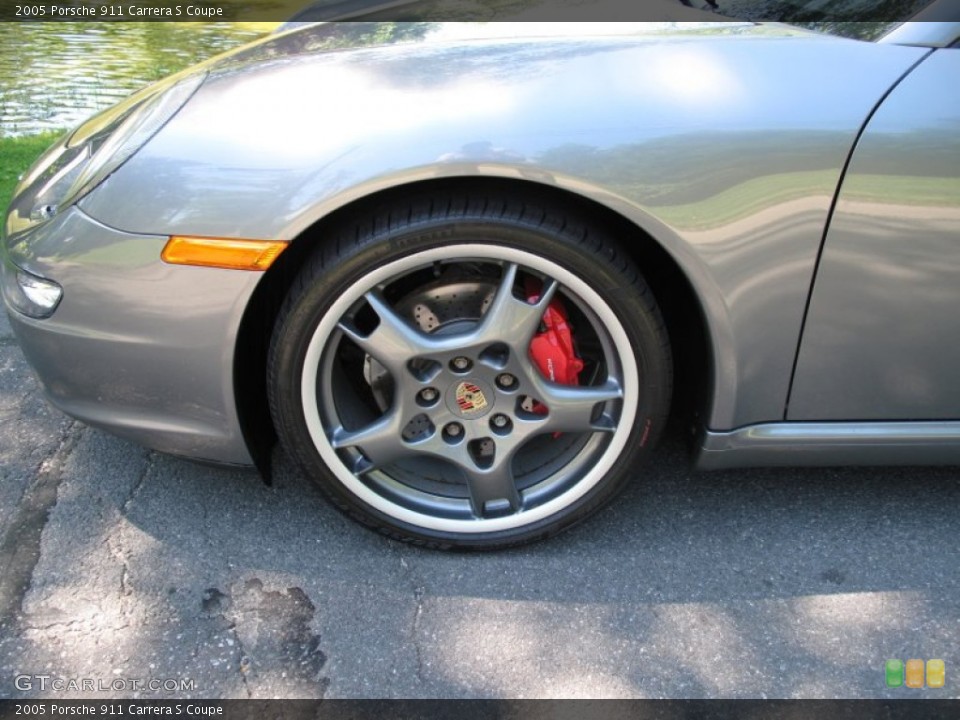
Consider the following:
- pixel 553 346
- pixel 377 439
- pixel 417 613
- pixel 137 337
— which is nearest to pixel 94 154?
pixel 137 337

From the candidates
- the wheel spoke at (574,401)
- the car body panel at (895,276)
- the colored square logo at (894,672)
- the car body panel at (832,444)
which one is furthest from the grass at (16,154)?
the colored square logo at (894,672)

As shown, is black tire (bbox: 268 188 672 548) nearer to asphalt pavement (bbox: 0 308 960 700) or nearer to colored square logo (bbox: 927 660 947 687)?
asphalt pavement (bbox: 0 308 960 700)

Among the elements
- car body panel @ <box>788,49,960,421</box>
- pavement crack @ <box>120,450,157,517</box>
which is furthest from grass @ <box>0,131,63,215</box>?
car body panel @ <box>788,49,960,421</box>

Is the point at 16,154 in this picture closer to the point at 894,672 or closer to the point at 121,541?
the point at 121,541

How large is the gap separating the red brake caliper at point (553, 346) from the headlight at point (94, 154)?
0.92 m

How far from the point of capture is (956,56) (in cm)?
182

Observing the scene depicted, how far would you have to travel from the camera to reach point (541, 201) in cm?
192

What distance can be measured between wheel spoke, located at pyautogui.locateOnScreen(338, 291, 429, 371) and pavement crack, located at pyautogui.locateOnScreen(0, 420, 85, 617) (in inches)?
37.3

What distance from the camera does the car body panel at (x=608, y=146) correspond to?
1.80 m

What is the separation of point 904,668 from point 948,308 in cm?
75

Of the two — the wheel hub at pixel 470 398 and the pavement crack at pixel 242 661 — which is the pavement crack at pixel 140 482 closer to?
the pavement crack at pixel 242 661

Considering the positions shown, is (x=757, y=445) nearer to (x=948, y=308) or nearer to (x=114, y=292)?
(x=948, y=308)

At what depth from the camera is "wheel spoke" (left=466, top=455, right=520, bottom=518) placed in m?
2.13

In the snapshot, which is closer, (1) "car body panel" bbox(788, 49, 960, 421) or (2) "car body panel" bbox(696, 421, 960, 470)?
(1) "car body panel" bbox(788, 49, 960, 421)
